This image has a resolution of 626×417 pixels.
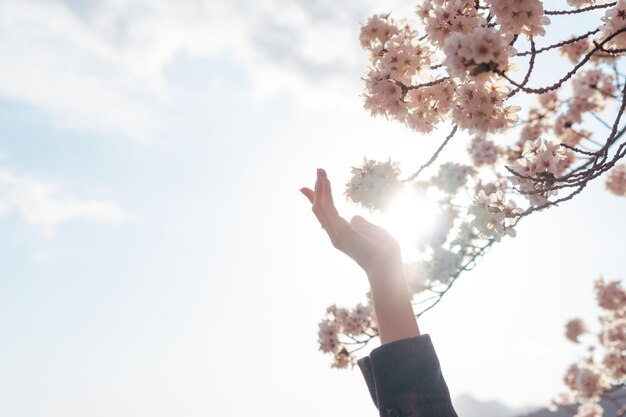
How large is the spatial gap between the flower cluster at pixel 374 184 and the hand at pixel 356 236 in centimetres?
131

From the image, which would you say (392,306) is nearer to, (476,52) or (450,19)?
(476,52)

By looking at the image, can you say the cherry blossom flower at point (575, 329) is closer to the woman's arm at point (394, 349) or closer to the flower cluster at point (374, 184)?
the flower cluster at point (374, 184)

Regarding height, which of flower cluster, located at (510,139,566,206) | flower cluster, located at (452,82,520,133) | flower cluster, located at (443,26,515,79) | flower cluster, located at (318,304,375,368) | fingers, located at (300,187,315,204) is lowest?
fingers, located at (300,187,315,204)

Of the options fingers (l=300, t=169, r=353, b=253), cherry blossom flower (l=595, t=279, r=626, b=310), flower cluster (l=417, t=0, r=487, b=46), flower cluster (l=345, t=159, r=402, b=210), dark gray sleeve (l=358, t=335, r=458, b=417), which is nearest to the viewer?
dark gray sleeve (l=358, t=335, r=458, b=417)

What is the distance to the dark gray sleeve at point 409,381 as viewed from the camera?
1.92 meters

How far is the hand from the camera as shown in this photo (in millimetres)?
2320

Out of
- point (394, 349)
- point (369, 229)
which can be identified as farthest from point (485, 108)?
point (394, 349)

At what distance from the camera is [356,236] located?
2424mm

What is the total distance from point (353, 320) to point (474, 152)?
482 centimetres

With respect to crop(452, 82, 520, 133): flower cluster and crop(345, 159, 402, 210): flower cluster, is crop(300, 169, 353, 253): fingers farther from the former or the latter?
crop(345, 159, 402, 210): flower cluster

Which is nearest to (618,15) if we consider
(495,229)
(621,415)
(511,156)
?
(495,229)

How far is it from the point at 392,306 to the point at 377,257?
266mm

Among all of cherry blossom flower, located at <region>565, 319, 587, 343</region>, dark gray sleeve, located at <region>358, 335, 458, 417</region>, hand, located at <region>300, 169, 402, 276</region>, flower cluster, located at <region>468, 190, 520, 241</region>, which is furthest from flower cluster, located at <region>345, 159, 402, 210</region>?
cherry blossom flower, located at <region>565, 319, 587, 343</region>

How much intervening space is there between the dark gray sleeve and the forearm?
5cm
